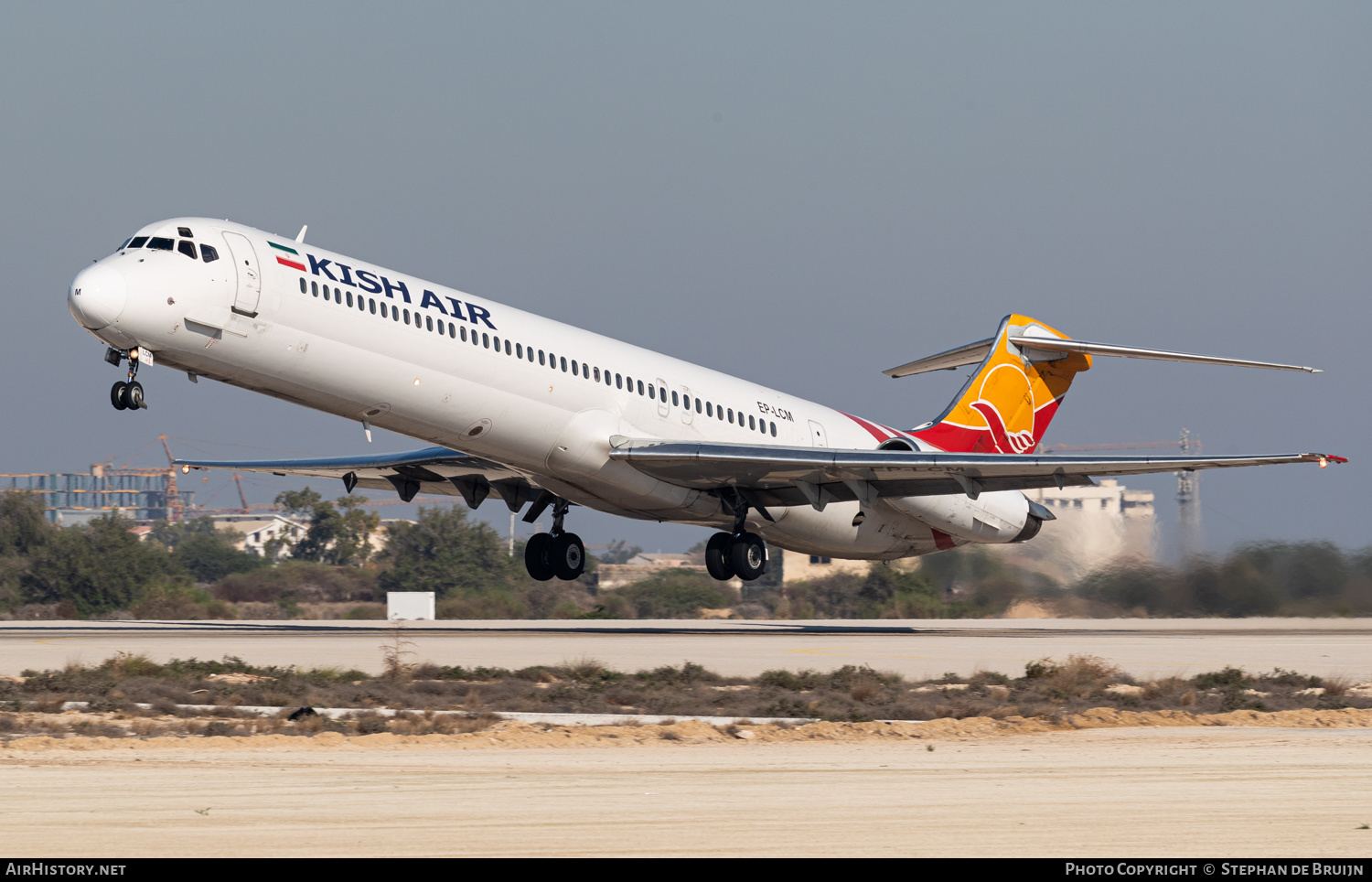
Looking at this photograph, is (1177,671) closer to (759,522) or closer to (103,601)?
(759,522)

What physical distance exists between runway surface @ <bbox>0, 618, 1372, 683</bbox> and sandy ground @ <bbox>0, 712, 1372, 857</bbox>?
7.74 metres

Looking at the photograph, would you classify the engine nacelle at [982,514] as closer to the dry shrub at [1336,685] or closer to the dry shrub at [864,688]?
the dry shrub at [1336,685]

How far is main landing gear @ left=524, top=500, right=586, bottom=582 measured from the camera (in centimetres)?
3500

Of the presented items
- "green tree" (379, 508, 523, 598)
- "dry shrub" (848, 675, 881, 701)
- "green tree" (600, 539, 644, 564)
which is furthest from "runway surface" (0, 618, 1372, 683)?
"green tree" (600, 539, 644, 564)

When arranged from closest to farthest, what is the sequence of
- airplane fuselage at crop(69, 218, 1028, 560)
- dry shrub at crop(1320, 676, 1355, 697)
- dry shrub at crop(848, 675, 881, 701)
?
dry shrub at crop(848, 675, 881, 701) → dry shrub at crop(1320, 676, 1355, 697) → airplane fuselage at crop(69, 218, 1028, 560)

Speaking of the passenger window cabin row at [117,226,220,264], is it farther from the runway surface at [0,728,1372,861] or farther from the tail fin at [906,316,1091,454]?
the tail fin at [906,316,1091,454]

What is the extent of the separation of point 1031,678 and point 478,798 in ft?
40.7

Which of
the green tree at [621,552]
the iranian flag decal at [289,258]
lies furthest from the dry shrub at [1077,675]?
the green tree at [621,552]

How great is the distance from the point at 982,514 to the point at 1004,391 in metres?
3.52

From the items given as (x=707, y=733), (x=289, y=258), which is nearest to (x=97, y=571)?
(x=289, y=258)

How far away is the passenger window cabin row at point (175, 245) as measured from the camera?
24.5m

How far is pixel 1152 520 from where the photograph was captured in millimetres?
40719

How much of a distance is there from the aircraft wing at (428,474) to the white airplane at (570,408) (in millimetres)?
73

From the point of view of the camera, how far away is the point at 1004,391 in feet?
128
